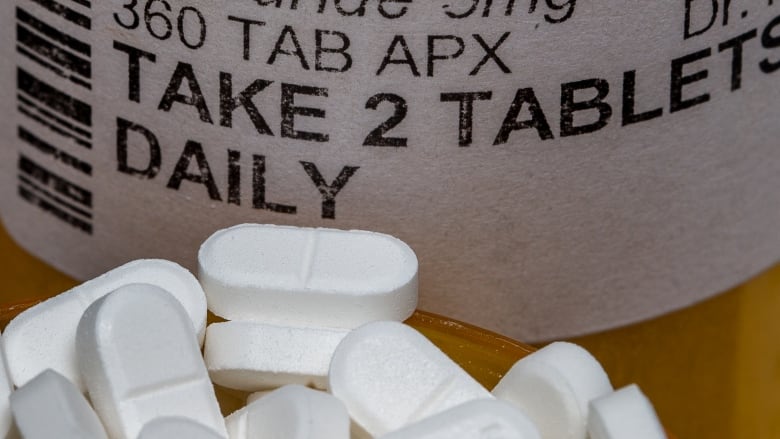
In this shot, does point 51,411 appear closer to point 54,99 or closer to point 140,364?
point 140,364

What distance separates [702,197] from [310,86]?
0.56 ft

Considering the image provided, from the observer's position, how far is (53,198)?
600 mm

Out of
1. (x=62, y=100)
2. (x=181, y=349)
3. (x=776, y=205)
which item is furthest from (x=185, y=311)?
(x=776, y=205)

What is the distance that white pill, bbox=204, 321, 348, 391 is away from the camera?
1.61 feet

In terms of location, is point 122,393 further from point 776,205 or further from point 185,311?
point 776,205

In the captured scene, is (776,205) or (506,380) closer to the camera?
(506,380)

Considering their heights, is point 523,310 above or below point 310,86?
below

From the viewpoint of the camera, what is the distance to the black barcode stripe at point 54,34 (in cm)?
55

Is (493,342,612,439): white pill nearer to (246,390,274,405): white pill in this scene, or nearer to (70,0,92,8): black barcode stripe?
(246,390,274,405): white pill

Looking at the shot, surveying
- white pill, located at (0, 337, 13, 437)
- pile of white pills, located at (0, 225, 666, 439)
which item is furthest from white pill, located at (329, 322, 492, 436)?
white pill, located at (0, 337, 13, 437)

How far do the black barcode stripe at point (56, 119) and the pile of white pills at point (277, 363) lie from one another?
0.08m

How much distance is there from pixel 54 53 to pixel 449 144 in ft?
0.52

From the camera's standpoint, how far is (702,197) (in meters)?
0.58

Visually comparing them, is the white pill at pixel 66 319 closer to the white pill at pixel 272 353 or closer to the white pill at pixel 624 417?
the white pill at pixel 272 353
